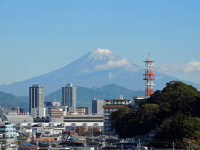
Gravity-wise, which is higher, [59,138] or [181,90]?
[181,90]

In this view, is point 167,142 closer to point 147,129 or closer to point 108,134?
point 147,129

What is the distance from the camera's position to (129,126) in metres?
93.3

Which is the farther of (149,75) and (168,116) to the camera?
(149,75)

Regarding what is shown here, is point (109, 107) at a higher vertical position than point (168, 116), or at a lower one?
higher

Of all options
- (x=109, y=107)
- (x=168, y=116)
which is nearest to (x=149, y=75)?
(x=109, y=107)

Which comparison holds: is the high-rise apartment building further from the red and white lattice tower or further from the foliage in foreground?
the foliage in foreground

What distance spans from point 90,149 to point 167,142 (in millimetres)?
10149

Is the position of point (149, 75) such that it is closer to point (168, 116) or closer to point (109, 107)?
point (109, 107)

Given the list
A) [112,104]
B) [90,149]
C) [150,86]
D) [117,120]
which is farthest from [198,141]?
[112,104]

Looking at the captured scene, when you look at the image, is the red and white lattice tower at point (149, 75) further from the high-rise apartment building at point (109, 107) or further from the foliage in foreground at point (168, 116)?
the foliage in foreground at point (168, 116)

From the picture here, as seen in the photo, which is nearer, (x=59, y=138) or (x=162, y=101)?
(x=162, y=101)

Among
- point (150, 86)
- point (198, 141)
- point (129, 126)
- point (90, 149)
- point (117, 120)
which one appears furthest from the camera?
point (150, 86)

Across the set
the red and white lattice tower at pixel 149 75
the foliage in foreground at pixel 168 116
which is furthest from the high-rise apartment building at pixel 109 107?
the foliage in foreground at pixel 168 116

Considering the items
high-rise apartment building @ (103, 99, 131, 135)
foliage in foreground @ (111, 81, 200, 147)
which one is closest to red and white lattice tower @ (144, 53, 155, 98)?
high-rise apartment building @ (103, 99, 131, 135)
